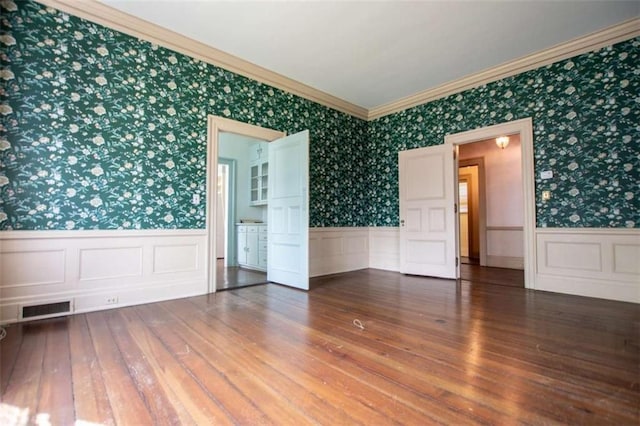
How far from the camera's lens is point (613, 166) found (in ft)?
11.0

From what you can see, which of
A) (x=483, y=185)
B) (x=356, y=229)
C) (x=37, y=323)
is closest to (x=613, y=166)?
(x=483, y=185)

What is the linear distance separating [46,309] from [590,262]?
231 inches

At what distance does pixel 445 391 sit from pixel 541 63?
14.4 ft

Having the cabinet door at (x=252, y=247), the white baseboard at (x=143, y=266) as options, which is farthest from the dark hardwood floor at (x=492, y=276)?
the cabinet door at (x=252, y=247)

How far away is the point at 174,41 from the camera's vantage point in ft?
11.2

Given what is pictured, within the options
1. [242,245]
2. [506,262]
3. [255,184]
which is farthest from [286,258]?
[506,262]

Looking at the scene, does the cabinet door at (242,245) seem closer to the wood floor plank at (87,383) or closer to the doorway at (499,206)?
the wood floor plank at (87,383)

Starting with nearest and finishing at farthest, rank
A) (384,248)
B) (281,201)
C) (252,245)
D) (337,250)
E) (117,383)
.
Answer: (117,383)
(281,201)
(337,250)
(384,248)
(252,245)

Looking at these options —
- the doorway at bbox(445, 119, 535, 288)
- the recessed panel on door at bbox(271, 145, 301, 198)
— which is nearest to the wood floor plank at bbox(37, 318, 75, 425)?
the recessed panel on door at bbox(271, 145, 301, 198)

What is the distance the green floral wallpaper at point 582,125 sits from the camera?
329 cm

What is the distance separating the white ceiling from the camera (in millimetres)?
2977

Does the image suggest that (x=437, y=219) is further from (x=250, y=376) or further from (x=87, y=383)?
(x=87, y=383)

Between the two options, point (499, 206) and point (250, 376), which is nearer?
point (250, 376)

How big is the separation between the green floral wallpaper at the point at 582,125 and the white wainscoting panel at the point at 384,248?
86.7 inches
